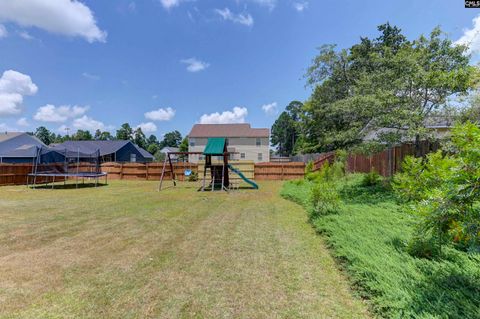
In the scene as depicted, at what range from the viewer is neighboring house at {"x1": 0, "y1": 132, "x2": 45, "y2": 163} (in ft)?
96.1

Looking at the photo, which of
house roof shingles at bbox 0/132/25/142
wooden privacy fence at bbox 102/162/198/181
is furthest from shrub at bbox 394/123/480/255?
house roof shingles at bbox 0/132/25/142

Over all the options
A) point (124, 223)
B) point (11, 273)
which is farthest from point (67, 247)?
point (124, 223)

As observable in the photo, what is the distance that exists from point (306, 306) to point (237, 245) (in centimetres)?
208

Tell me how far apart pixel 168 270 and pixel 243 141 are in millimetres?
33362

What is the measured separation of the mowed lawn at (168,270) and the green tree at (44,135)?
254ft

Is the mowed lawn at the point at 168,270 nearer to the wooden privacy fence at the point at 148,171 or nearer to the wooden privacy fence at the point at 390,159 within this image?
the wooden privacy fence at the point at 390,159

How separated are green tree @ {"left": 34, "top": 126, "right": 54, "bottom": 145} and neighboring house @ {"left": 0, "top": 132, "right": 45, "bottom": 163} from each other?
3963 cm

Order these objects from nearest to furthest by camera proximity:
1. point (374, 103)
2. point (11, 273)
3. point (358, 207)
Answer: point (11, 273) < point (358, 207) < point (374, 103)

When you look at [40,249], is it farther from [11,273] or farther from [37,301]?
[37,301]

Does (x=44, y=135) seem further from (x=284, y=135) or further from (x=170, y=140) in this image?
(x=284, y=135)

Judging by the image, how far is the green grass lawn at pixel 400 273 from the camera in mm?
2354

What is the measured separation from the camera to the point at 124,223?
20.2ft

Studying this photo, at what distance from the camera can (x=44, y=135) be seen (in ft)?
234

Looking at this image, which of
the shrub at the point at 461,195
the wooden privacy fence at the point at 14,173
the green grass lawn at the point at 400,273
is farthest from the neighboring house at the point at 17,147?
the shrub at the point at 461,195
